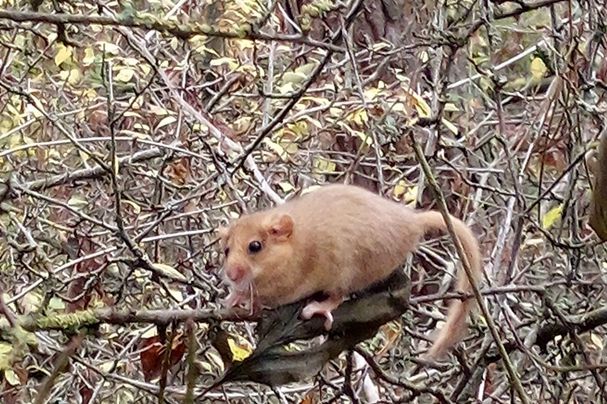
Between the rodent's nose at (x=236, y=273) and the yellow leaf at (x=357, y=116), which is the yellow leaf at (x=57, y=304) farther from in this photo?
the yellow leaf at (x=357, y=116)

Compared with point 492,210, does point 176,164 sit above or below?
above

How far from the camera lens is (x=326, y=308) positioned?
1541mm

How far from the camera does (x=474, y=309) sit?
1935 millimetres

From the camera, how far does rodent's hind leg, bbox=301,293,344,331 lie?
1.35 meters

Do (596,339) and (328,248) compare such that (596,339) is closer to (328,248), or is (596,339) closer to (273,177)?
(273,177)

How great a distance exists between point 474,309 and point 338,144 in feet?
5.38

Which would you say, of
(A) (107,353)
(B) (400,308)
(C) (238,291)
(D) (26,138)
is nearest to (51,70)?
(D) (26,138)

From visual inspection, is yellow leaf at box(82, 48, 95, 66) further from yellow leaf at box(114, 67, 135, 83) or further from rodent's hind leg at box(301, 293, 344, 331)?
rodent's hind leg at box(301, 293, 344, 331)

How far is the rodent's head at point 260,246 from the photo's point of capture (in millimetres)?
1802

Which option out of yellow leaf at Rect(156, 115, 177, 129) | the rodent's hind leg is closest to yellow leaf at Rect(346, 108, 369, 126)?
yellow leaf at Rect(156, 115, 177, 129)

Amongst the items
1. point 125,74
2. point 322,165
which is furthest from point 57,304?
point 322,165

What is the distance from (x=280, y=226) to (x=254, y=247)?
0.07 m

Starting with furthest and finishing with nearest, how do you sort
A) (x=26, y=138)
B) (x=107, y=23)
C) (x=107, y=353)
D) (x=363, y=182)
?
(x=363, y=182) < (x=26, y=138) < (x=107, y=353) < (x=107, y=23)

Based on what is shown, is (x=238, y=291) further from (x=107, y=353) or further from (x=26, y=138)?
(x=26, y=138)
